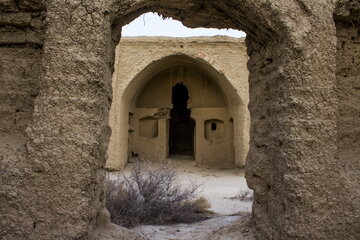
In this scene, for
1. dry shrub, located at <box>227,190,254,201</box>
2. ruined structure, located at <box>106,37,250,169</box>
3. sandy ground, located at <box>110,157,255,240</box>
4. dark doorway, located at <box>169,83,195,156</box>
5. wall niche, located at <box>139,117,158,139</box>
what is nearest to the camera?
sandy ground, located at <box>110,157,255,240</box>

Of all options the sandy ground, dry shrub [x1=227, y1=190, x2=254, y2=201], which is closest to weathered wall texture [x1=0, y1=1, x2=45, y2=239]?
the sandy ground

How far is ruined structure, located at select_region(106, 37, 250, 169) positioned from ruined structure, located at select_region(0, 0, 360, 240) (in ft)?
21.3

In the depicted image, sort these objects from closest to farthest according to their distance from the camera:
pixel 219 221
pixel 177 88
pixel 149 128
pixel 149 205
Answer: pixel 219 221, pixel 149 205, pixel 149 128, pixel 177 88

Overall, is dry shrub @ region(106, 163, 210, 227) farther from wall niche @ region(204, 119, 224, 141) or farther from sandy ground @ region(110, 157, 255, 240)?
wall niche @ region(204, 119, 224, 141)

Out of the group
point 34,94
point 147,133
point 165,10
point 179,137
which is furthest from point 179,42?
point 34,94

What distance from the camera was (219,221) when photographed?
3.95 meters

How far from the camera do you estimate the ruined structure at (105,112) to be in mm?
2160

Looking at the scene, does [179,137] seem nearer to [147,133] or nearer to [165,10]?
[147,133]

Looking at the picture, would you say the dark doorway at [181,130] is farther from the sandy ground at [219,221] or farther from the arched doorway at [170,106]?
the sandy ground at [219,221]

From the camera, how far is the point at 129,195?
4262mm

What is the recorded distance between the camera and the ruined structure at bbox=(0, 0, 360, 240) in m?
2.16

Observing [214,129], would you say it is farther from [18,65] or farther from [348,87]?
[18,65]

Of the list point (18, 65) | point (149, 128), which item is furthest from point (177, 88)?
point (18, 65)

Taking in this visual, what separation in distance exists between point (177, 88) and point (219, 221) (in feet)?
29.0
